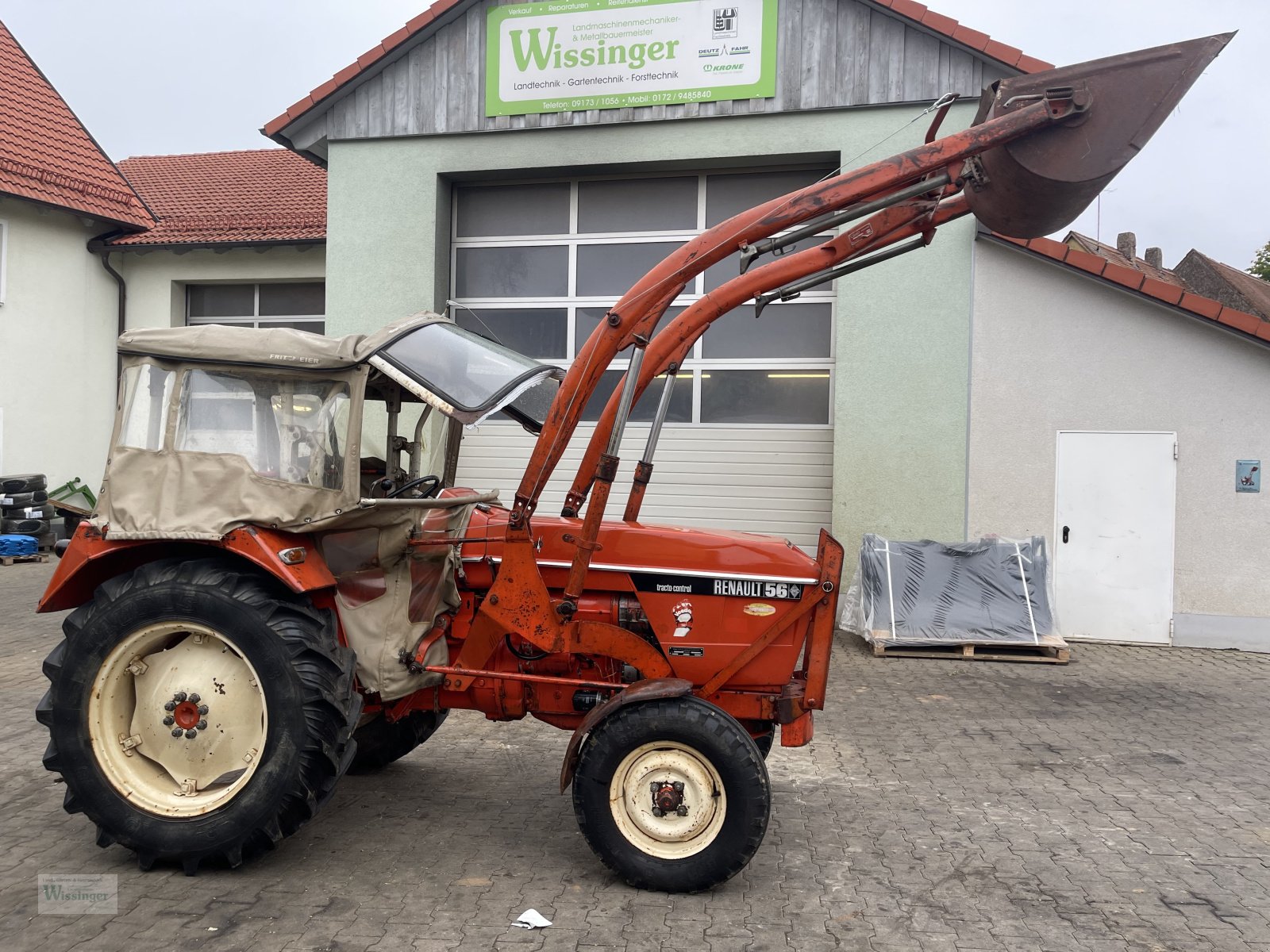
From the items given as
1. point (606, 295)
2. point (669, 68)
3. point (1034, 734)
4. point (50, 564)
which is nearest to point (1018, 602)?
point (1034, 734)

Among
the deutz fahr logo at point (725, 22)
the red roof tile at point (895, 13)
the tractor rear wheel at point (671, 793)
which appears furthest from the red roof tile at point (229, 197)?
the tractor rear wheel at point (671, 793)

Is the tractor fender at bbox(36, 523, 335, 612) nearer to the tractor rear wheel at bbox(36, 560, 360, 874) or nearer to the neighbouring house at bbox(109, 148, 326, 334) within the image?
the tractor rear wheel at bbox(36, 560, 360, 874)

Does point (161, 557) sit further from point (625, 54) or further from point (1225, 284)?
point (1225, 284)

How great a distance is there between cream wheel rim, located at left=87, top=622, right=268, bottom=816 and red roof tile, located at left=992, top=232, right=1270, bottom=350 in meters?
7.66

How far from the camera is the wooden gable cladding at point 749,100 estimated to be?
31.4 ft

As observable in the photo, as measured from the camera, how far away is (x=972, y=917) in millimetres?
3736

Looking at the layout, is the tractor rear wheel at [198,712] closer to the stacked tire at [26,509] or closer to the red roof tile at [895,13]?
the red roof tile at [895,13]

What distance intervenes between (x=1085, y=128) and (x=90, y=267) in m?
15.0

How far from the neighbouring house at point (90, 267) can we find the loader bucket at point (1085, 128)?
11.5m

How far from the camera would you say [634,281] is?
35.6ft

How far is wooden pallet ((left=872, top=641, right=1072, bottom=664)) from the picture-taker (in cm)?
869

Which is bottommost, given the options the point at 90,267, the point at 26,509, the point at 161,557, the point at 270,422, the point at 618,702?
the point at 618,702

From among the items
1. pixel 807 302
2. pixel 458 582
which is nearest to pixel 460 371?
pixel 458 582

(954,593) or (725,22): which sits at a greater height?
(725,22)
